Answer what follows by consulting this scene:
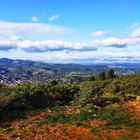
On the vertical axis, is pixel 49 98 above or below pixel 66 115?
above

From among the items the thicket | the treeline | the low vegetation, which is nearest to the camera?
the low vegetation

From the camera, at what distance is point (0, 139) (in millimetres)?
18203

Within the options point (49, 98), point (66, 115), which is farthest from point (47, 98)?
point (66, 115)

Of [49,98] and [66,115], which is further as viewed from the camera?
[49,98]

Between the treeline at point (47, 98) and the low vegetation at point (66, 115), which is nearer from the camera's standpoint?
the low vegetation at point (66, 115)

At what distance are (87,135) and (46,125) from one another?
3.18 metres

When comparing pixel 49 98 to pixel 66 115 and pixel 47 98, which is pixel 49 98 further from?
pixel 66 115

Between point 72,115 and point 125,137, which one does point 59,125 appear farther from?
point 125,137

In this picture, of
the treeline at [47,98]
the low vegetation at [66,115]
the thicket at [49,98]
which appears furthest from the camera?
the treeline at [47,98]

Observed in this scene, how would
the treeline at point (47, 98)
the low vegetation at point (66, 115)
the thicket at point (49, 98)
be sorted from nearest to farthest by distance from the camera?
the low vegetation at point (66, 115)
the thicket at point (49, 98)
the treeline at point (47, 98)

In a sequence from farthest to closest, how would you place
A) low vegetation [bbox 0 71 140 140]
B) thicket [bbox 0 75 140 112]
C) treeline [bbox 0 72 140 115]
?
treeline [bbox 0 72 140 115] < thicket [bbox 0 75 140 112] < low vegetation [bbox 0 71 140 140]

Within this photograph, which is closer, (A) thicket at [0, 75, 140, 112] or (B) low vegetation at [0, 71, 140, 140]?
(B) low vegetation at [0, 71, 140, 140]

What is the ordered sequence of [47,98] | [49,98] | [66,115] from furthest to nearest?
1. [49,98]
2. [47,98]
3. [66,115]

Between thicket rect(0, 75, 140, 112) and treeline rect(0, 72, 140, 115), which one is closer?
thicket rect(0, 75, 140, 112)
